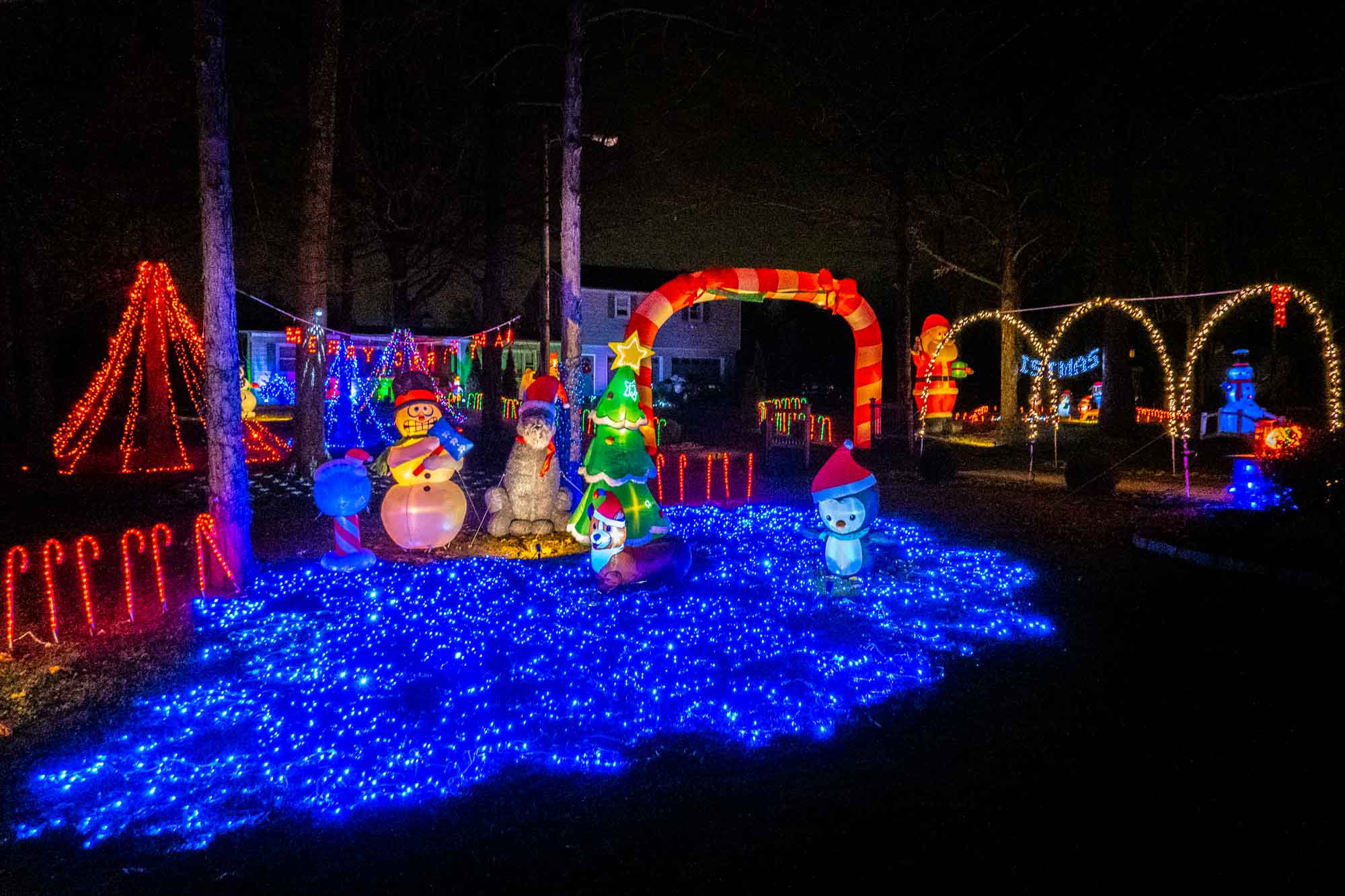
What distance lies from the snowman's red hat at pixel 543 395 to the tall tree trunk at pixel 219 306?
8.61ft

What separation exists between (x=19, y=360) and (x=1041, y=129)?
27822 mm

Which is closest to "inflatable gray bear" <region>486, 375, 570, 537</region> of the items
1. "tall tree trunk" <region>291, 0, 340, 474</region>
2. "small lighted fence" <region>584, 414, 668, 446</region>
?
"tall tree trunk" <region>291, 0, 340, 474</region>

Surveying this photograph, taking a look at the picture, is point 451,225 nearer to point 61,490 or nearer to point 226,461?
point 61,490

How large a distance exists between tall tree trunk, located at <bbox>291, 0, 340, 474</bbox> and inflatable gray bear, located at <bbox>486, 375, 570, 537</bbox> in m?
5.12

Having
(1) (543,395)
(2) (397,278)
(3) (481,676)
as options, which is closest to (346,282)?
(2) (397,278)

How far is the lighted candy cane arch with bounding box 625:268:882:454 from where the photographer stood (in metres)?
15.5

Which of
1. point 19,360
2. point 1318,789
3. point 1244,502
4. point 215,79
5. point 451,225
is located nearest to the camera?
point 1318,789

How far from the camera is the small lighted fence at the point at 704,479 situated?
41.5 ft

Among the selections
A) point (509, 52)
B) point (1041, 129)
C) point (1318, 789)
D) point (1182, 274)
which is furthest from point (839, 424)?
point (1318, 789)

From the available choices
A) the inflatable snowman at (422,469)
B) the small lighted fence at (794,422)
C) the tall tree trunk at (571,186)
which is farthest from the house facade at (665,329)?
the inflatable snowman at (422,469)

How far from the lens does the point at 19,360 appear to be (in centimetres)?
2411

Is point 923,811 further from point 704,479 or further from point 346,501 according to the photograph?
point 704,479

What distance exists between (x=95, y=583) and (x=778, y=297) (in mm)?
12584

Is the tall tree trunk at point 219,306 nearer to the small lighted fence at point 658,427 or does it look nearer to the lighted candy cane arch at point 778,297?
the lighted candy cane arch at point 778,297
